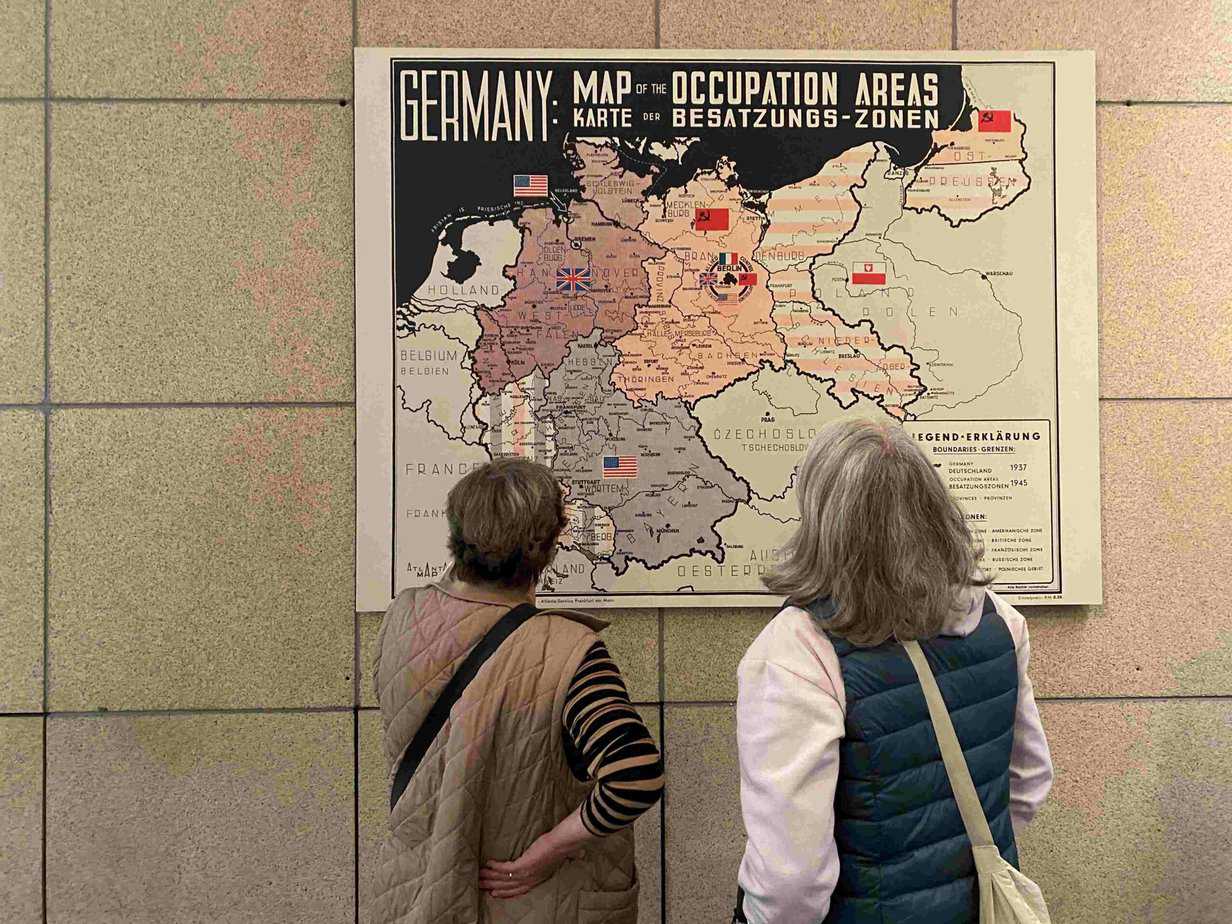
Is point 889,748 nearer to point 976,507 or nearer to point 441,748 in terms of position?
point 441,748

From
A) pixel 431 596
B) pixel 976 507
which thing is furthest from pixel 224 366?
pixel 976 507

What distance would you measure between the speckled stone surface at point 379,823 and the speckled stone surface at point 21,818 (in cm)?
88

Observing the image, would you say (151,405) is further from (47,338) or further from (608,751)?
(608,751)

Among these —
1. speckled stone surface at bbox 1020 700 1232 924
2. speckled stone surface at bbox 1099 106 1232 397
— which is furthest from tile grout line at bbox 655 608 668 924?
speckled stone surface at bbox 1099 106 1232 397

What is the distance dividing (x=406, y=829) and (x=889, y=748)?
2.91 feet

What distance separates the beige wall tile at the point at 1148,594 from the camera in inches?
102

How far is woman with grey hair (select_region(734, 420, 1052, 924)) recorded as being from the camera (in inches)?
52.3

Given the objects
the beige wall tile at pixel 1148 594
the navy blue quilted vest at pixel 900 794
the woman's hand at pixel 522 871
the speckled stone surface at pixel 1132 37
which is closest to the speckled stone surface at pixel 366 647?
the woman's hand at pixel 522 871

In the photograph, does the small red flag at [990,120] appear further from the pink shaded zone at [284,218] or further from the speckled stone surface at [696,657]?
the pink shaded zone at [284,218]

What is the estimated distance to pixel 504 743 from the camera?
160 centimetres

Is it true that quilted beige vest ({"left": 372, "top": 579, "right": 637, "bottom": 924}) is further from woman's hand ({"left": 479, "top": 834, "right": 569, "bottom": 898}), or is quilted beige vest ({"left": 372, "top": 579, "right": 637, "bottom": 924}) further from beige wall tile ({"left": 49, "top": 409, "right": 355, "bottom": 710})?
beige wall tile ({"left": 49, "top": 409, "right": 355, "bottom": 710})

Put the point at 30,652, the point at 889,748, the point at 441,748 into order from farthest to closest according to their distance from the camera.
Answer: the point at 30,652 → the point at 441,748 → the point at 889,748

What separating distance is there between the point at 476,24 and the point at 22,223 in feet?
4.58

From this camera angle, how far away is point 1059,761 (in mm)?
2566
